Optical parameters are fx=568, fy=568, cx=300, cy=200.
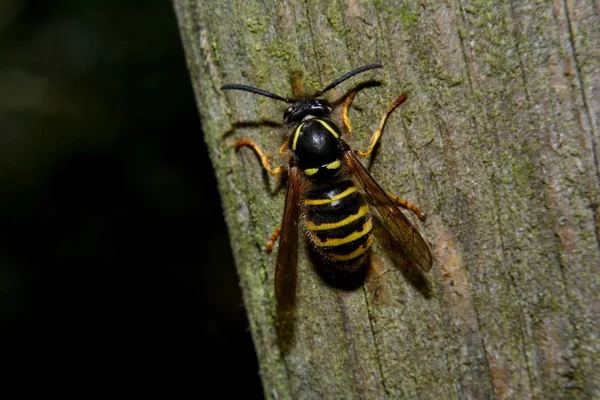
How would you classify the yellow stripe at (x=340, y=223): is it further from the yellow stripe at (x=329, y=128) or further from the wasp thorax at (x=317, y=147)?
the yellow stripe at (x=329, y=128)

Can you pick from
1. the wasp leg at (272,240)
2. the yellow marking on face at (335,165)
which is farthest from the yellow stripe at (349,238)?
the yellow marking on face at (335,165)

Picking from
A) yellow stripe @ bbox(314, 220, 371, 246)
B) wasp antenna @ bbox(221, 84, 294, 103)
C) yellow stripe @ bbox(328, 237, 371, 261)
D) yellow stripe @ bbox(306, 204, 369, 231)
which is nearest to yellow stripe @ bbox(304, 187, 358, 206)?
yellow stripe @ bbox(306, 204, 369, 231)

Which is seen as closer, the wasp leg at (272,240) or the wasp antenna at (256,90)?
the wasp antenna at (256,90)

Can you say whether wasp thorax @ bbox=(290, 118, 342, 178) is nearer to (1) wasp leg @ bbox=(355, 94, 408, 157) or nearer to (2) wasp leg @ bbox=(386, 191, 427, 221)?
(1) wasp leg @ bbox=(355, 94, 408, 157)

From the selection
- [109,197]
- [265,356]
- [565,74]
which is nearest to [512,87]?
[565,74]

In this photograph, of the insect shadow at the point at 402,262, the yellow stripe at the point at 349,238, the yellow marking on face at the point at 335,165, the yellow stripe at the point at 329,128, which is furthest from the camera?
the yellow marking on face at the point at 335,165

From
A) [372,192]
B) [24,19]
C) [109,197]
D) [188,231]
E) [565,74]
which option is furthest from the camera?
[24,19]

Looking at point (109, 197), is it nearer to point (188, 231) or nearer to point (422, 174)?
point (188, 231)

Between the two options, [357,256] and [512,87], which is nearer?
[512,87]
